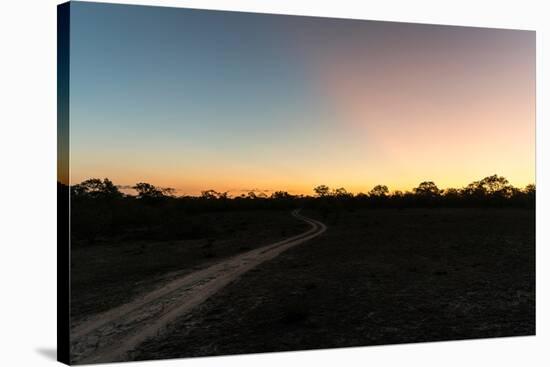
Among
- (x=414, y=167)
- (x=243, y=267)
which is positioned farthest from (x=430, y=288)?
(x=243, y=267)

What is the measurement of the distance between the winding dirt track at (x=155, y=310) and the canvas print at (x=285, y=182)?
0.15 ft

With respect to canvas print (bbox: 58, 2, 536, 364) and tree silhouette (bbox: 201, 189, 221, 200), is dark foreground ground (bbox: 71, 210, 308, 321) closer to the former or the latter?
canvas print (bbox: 58, 2, 536, 364)

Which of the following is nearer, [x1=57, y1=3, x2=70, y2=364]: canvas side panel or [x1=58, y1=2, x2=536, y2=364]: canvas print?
[x1=57, y1=3, x2=70, y2=364]: canvas side panel

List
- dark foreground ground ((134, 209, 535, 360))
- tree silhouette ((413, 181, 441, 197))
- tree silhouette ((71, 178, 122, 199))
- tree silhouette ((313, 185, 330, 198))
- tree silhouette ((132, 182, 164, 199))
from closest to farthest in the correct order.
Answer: tree silhouette ((71, 178, 122, 199))
tree silhouette ((132, 182, 164, 199))
dark foreground ground ((134, 209, 535, 360))
tree silhouette ((313, 185, 330, 198))
tree silhouette ((413, 181, 441, 197))

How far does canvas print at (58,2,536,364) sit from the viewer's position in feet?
49.2

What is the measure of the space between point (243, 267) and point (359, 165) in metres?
4.14

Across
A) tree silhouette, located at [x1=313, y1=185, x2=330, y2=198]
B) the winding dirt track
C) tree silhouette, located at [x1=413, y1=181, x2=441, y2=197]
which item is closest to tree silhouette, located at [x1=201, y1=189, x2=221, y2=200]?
the winding dirt track

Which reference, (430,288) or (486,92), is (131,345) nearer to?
(430,288)

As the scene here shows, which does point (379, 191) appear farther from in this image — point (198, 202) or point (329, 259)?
point (198, 202)

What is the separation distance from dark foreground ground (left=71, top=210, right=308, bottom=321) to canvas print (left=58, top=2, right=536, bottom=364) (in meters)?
0.05

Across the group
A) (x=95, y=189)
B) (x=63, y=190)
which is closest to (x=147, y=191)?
(x=95, y=189)

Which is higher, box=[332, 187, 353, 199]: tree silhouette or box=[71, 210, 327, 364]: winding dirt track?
box=[332, 187, 353, 199]: tree silhouette

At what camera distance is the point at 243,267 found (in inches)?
666

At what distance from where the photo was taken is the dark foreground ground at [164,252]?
15.3 meters
